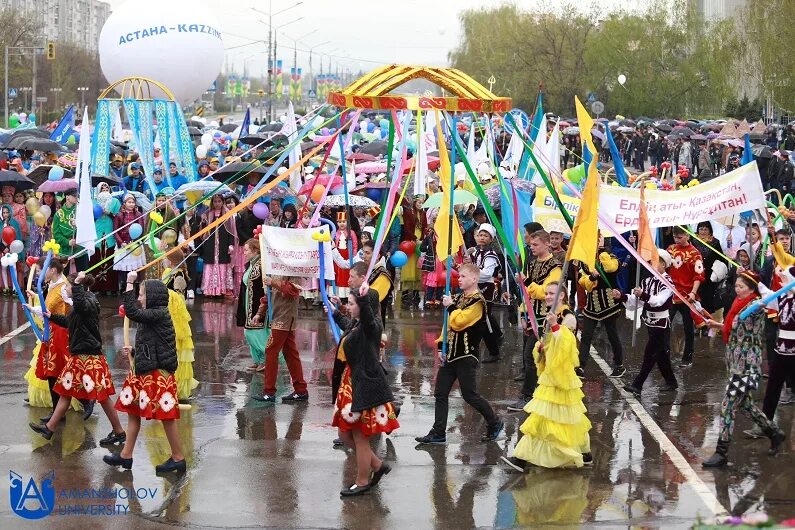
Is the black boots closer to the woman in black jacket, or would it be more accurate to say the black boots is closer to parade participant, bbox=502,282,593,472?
parade participant, bbox=502,282,593,472

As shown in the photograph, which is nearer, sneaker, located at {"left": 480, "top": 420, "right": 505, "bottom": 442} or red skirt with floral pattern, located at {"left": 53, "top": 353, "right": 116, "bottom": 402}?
red skirt with floral pattern, located at {"left": 53, "top": 353, "right": 116, "bottom": 402}

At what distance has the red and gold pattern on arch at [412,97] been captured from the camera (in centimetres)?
1075

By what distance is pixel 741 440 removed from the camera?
9.97 meters

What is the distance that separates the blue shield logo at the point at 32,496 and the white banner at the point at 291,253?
318 cm

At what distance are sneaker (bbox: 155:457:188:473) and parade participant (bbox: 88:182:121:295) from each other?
9.02m

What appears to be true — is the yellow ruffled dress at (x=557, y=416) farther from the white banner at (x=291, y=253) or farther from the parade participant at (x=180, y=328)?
the parade participant at (x=180, y=328)

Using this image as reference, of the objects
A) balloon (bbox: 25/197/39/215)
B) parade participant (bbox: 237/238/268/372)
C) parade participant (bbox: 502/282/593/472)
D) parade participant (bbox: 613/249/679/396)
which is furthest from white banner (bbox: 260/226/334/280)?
balloon (bbox: 25/197/39/215)

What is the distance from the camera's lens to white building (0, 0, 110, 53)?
155325mm

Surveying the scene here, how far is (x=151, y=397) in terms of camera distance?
29.2 ft

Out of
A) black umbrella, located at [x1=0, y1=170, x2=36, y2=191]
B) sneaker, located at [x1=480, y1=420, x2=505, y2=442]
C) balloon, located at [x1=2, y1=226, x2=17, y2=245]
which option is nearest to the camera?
sneaker, located at [x1=480, y1=420, x2=505, y2=442]

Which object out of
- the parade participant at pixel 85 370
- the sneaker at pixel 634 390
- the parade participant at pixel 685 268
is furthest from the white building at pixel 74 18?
the parade participant at pixel 85 370

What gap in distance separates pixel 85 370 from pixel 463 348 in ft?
10.1

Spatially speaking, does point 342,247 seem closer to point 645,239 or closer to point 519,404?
point 645,239

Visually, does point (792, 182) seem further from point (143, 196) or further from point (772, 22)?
point (772, 22)
